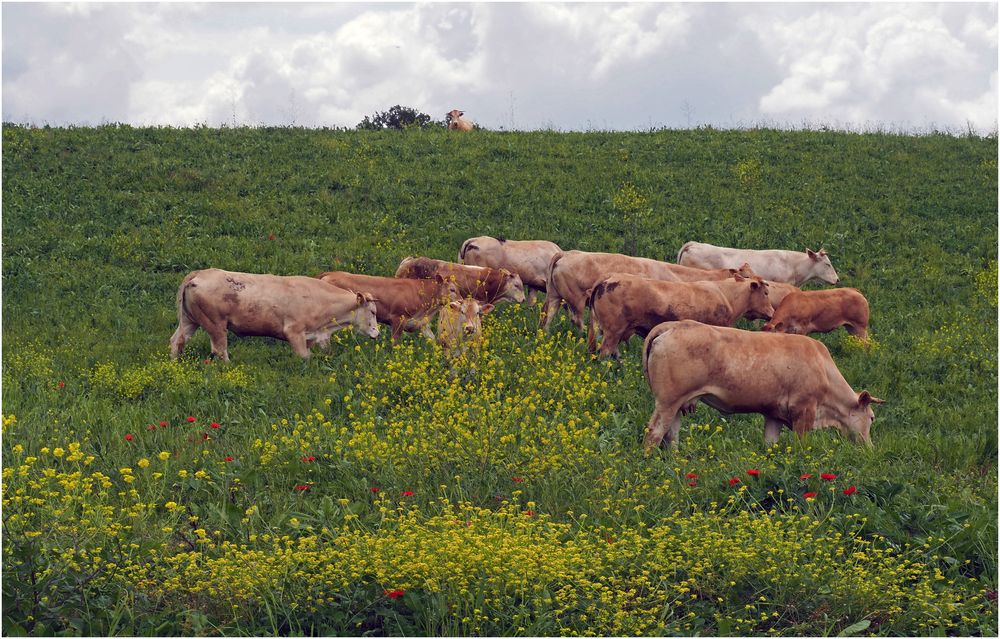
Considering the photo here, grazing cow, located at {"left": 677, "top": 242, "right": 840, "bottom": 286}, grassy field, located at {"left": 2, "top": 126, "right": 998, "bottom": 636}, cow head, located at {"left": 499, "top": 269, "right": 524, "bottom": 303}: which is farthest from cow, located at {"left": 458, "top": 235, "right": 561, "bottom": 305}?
grazing cow, located at {"left": 677, "top": 242, "right": 840, "bottom": 286}

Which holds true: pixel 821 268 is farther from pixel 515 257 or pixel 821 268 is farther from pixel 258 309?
pixel 258 309

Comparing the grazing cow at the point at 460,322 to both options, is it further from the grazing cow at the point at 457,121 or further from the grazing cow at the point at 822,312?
the grazing cow at the point at 457,121

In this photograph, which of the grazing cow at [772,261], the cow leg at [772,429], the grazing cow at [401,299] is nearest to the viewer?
the cow leg at [772,429]

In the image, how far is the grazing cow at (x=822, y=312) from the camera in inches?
642

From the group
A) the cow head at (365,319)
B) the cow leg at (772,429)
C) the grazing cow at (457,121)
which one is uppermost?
the grazing cow at (457,121)

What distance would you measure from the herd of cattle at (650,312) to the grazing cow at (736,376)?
0.01 metres

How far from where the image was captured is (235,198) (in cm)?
2597

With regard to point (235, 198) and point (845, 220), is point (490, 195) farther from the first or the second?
point (845, 220)

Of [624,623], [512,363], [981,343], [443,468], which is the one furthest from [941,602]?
[981,343]

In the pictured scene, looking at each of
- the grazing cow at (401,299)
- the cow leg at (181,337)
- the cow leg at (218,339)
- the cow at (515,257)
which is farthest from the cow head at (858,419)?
the cow leg at (181,337)

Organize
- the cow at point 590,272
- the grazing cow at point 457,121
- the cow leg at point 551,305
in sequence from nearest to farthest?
1. the cow at point 590,272
2. the cow leg at point 551,305
3. the grazing cow at point 457,121

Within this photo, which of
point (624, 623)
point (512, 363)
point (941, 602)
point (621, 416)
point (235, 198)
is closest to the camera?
point (624, 623)

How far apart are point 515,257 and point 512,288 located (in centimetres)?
174

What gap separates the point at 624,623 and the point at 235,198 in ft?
73.2
